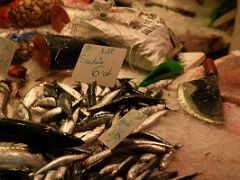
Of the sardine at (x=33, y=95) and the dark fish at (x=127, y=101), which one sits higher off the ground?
the dark fish at (x=127, y=101)

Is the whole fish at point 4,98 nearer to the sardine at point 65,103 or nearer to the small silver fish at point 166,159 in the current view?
the sardine at point 65,103

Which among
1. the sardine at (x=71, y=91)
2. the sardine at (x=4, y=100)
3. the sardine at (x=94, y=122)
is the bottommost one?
the sardine at (x=4, y=100)

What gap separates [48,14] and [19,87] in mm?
809

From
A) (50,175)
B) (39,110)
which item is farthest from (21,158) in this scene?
(39,110)

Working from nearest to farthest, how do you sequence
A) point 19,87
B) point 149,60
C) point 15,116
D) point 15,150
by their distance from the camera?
1. point 15,150
2. point 15,116
3. point 19,87
4. point 149,60

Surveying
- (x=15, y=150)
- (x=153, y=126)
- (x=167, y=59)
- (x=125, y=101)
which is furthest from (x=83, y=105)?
(x=167, y=59)

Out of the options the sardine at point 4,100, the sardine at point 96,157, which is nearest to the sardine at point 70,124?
the sardine at point 96,157

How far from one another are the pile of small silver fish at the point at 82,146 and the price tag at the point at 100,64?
0.49ft

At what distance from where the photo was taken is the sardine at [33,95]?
6.01 feet

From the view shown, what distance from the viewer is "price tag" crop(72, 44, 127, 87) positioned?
185 cm

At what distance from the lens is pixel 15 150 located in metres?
1.38

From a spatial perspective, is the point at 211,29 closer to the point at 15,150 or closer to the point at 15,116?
the point at 15,116

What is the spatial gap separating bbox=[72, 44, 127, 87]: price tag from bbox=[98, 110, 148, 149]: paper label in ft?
1.40

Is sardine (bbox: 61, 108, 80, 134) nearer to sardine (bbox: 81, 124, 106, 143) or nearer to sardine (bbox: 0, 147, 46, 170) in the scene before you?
sardine (bbox: 81, 124, 106, 143)
